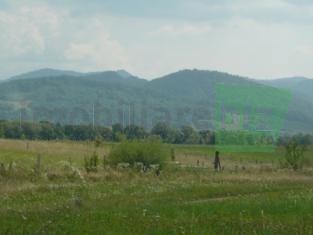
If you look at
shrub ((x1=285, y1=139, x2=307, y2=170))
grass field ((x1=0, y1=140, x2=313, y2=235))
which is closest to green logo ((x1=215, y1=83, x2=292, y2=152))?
shrub ((x1=285, y1=139, x2=307, y2=170))

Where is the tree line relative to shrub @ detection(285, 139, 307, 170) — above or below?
above

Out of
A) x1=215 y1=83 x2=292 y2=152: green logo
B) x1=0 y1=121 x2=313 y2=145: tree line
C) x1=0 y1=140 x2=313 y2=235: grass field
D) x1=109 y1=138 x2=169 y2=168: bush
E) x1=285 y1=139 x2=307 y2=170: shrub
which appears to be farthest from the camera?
x1=0 y1=121 x2=313 y2=145: tree line

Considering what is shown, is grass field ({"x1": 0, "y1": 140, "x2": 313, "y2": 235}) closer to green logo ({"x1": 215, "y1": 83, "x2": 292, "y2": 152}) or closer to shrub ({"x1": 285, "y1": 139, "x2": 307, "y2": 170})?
shrub ({"x1": 285, "y1": 139, "x2": 307, "y2": 170})

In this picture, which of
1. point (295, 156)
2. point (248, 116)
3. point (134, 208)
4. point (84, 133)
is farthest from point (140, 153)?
point (84, 133)

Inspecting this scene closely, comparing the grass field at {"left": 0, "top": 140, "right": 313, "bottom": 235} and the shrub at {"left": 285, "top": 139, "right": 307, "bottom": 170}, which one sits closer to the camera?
the grass field at {"left": 0, "top": 140, "right": 313, "bottom": 235}

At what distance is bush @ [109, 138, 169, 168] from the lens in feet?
133

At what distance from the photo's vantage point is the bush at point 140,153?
40438mm

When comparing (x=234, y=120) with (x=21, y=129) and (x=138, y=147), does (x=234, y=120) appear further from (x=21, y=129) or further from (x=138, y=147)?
(x=21, y=129)

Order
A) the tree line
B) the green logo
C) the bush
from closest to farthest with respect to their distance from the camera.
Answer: the bush < the green logo < the tree line

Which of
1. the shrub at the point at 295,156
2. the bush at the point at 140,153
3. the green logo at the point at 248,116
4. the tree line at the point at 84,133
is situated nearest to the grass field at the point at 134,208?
the bush at the point at 140,153

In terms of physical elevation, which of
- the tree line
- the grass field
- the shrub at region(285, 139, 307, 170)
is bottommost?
the grass field

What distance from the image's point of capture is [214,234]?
1095 cm

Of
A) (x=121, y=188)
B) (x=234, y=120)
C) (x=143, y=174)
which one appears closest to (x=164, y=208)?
(x=121, y=188)

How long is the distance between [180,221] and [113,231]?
209 cm
